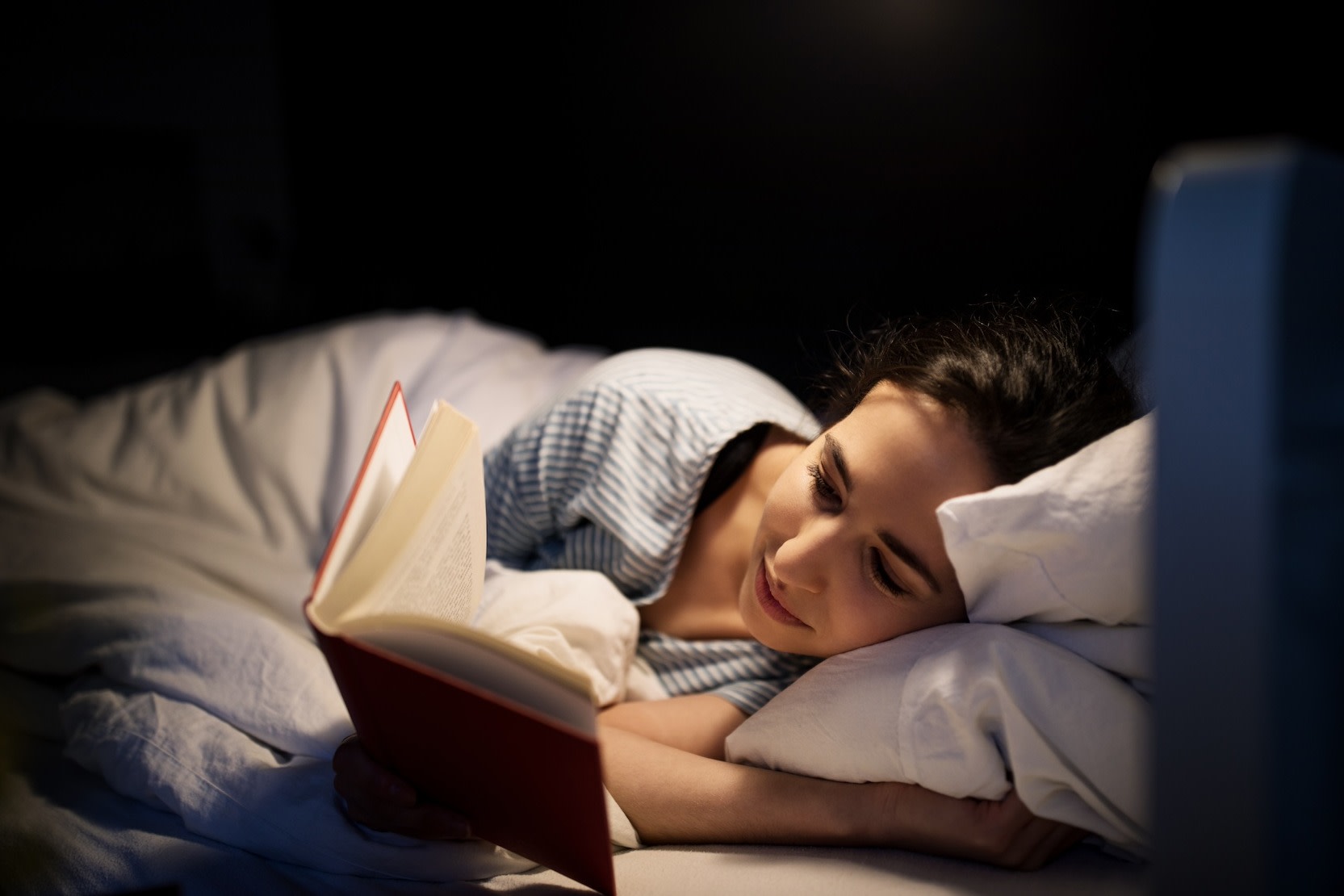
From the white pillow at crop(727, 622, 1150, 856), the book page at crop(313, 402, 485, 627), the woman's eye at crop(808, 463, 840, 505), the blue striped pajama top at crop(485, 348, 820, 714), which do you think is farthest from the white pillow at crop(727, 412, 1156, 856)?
the book page at crop(313, 402, 485, 627)

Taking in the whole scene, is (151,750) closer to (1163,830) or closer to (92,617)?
(92,617)

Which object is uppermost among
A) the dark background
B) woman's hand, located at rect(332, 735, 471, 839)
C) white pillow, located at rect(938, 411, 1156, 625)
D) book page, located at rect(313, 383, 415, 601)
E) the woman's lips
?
the dark background

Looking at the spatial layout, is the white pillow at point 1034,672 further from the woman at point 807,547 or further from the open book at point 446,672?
the open book at point 446,672

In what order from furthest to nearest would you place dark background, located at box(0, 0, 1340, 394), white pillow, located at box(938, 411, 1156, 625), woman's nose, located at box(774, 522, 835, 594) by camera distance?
dark background, located at box(0, 0, 1340, 394) → woman's nose, located at box(774, 522, 835, 594) → white pillow, located at box(938, 411, 1156, 625)

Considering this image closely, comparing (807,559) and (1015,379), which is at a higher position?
(1015,379)

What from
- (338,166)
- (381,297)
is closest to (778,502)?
(381,297)

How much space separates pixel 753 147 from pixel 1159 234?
4.11ft

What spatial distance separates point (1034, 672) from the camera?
75 cm

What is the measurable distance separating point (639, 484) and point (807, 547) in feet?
0.99

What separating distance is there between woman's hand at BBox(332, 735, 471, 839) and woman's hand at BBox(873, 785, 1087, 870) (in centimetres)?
34

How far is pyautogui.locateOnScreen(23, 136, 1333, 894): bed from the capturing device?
731 millimetres

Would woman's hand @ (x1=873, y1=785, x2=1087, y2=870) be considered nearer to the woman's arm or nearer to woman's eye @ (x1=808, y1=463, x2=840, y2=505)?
the woman's arm

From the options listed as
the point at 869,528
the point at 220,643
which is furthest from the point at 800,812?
the point at 220,643

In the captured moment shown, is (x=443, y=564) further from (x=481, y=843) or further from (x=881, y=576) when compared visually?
(x=881, y=576)
